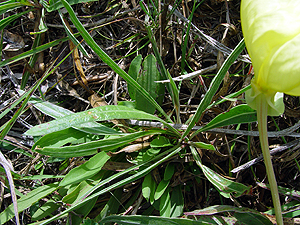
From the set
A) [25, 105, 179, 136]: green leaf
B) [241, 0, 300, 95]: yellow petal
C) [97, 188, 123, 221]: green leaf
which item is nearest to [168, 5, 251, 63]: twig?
[25, 105, 179, 136]: green leaf

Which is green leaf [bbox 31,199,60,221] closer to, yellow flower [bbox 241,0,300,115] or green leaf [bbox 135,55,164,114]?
green leaf [bbox 135,55,164,114]

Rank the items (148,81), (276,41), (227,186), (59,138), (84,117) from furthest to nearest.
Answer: (148,81) < (59,138) < (227,186) < (84,117) < (276,41)

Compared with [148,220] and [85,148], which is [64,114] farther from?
[148,220]

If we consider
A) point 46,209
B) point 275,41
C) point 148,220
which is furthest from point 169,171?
point 275,41

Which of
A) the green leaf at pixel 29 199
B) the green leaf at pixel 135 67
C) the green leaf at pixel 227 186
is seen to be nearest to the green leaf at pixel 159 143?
the green leaf at pixel 227 186

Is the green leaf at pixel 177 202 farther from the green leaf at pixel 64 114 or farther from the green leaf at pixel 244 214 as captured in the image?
the green leaf at pixel 64 114

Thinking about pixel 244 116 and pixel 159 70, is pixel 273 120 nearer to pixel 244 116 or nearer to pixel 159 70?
pixel 244 116
